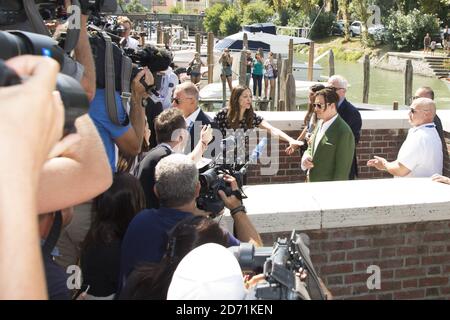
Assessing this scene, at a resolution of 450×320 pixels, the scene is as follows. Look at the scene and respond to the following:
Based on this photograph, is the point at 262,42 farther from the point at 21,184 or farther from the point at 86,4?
the point at 21,184

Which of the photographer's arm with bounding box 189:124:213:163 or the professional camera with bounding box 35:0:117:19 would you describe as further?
the photographer's arm with bounding box 189:124:213:163

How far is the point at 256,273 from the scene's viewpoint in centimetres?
251

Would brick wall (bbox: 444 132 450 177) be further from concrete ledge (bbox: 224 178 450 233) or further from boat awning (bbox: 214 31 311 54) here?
boat awning (bbox: 214 31 311 54)

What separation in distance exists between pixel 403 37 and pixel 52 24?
1670 inches

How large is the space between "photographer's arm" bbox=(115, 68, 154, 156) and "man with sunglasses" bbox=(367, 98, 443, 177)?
7.02 ft

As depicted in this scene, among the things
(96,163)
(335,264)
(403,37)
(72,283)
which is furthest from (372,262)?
(403,37)

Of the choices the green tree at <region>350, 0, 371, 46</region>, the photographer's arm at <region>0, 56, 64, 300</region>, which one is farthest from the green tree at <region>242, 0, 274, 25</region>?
the photographer's arm at <region>0, 56, 64, 300</region>

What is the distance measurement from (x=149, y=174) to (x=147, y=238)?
99cm

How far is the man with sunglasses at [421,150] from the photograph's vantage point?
4.74 meters

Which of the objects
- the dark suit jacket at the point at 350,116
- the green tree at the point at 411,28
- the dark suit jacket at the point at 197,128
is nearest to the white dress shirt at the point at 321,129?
the dark suit jacket at the point at 350,116

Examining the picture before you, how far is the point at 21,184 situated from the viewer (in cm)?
110

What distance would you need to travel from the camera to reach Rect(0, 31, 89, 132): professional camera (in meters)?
1.19

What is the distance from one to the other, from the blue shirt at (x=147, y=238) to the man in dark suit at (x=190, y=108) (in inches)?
91.0
